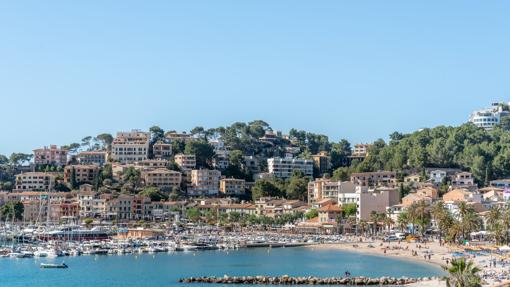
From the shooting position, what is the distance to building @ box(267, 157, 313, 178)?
106062 mm

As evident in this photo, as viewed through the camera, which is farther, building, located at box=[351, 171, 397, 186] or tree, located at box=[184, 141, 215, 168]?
tree, located at box=[184, 141, 215, 168]

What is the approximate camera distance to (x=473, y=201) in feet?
242

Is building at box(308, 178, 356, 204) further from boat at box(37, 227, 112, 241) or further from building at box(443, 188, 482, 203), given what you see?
boat at box(37, 227, 112, 241)

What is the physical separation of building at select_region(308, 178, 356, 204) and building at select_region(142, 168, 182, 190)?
547 inches

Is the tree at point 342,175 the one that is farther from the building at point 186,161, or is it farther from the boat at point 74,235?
the boat at point 74,235

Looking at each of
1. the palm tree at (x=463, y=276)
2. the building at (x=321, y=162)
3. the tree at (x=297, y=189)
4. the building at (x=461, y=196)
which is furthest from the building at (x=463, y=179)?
the palm tree at (x=463, y=276)

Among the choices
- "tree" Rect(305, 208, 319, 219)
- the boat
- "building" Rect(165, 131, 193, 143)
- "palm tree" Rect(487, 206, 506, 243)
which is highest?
"building" Rect(165, 131, 193, 143)

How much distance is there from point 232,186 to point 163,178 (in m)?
7.43

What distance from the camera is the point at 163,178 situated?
98.2 meters

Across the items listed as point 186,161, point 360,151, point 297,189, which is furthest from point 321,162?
point 186,161

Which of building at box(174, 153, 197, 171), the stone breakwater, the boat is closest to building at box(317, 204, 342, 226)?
the boat

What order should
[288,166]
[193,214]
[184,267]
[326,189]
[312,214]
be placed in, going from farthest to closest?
[288,166] → [326,189] → [193,214] → [312,214] → [184,267]

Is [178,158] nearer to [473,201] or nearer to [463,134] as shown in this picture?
[463,134]

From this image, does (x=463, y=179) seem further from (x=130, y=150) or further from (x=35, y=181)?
(x=35, y=181)
